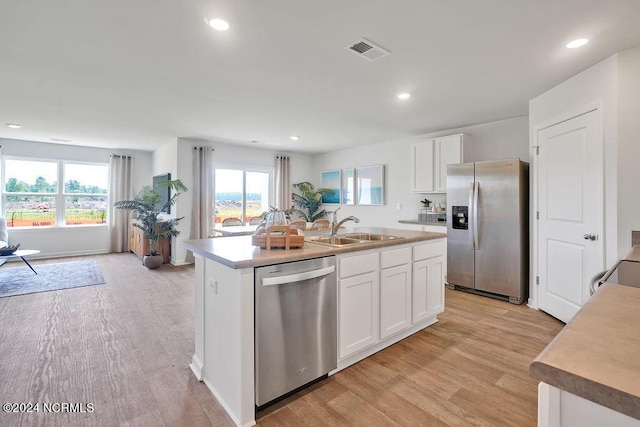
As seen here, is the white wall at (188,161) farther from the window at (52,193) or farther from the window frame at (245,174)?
the window at (52,193)

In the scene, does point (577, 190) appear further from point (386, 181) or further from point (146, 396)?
point (146, 396)

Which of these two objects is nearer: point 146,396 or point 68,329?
point 146,396

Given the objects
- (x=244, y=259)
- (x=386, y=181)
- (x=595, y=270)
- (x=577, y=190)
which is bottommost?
(x=595, y=270)

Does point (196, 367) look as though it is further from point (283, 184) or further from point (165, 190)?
point (283, 184)

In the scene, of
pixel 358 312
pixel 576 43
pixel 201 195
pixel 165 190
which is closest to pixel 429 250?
pixel 358 312

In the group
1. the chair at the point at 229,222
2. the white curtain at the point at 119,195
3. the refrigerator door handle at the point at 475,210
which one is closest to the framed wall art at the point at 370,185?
the refrigerator door handle at the point at 475,210

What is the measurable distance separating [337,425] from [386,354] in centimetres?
93

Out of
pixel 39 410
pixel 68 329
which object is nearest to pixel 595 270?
pixel 39 410

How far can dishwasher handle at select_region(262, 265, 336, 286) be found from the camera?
179 cm

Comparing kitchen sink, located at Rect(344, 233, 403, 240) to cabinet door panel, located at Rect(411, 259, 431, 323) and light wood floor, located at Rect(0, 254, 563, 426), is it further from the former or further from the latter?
light wood floor, located at Rect(0, 254, 563, 426)

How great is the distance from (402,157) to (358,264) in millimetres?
4013

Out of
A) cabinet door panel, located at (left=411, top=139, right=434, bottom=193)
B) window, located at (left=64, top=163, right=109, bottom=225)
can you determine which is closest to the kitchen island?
cabinet door panel, located at (left=411, top=139, right=434, bottom=193)

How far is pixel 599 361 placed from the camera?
0.65 metres

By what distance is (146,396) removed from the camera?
199 centimetres
